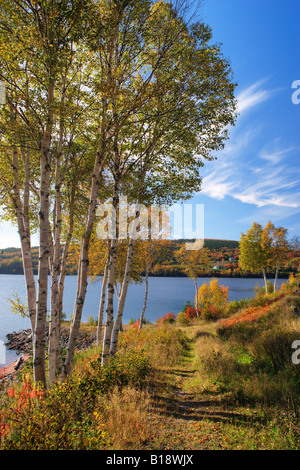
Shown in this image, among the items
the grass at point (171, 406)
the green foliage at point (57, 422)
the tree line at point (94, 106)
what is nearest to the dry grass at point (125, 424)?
the grass at point (171, 406)

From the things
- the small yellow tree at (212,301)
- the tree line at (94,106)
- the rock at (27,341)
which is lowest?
the rock at (27,341)

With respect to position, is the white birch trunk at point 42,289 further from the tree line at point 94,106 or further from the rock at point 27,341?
the rock at point 27,341

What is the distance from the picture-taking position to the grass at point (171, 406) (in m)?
3.30

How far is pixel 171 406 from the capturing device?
5406 mm

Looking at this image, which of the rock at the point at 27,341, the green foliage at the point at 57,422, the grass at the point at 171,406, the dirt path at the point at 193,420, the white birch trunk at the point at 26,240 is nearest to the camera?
the green foliage at the point at 57,422

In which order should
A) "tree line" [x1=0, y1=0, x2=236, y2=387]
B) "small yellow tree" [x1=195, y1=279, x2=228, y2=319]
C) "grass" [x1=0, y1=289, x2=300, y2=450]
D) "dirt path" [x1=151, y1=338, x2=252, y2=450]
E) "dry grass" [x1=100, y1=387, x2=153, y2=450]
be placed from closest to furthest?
"grass" [x1=0, y1=289, x2=300, y2=450], "dry grass" [x1=100, y1=387, x2=153, y2=450], "dirt path" [x1=151, y1=338, x2=252, y2=450], "tree line" [x1=0, y1=0, x2=236, y2=387], "small yellow tree" [x1=195, y1=279, x2=228, y2=319]

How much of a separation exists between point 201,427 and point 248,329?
7.96 m

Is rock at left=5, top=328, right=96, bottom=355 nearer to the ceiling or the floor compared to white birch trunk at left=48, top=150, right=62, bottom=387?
nearer to the floor

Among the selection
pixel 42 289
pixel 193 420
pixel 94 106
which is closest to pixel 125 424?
pixel 193 420

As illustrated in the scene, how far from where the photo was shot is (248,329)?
1133 cm

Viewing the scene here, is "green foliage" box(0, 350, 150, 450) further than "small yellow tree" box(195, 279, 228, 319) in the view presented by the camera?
No

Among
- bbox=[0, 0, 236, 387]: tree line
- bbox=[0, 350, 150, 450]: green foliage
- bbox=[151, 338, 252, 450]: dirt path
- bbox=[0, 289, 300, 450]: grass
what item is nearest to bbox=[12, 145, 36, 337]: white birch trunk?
bbox=[0, 0, 236, 387]: tree line

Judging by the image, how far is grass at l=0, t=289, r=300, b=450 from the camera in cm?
330

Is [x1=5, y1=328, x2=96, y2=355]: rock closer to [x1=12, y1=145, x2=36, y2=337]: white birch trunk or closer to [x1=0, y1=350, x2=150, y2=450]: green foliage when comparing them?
[x1=12, y1=145, x2=36, y2=337]: white birch trunk
